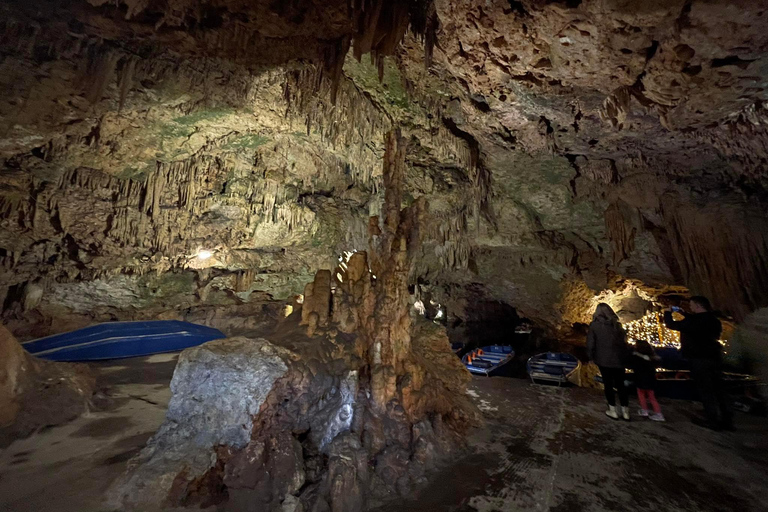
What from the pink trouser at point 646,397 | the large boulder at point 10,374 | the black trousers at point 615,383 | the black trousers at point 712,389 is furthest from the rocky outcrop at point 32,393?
the black trousers at point 712,389

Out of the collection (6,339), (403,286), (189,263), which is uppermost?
(189,263)

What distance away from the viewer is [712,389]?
4.38 meters

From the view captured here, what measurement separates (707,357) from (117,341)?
8956 millimetres

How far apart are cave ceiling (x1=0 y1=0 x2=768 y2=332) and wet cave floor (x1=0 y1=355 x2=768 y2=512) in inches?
160

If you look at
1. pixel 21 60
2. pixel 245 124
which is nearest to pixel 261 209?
pixel 245 124

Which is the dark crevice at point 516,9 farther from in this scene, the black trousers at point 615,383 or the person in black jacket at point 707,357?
the black trousers at point 615,383

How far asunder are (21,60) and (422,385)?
707 centimetres

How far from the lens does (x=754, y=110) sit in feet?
13.9

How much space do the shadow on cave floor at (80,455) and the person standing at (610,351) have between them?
578cm

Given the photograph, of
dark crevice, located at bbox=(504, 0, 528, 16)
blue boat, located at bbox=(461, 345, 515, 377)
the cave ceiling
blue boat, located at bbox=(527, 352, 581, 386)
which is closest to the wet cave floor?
blue boat, located at bbox=(527, 352, 581, 386)

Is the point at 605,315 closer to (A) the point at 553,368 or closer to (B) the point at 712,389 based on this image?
(B) the point at 712,389

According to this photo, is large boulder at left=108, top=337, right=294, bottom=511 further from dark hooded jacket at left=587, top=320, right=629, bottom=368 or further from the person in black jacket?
the person in black jacket

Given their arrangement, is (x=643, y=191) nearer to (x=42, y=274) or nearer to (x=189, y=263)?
(x=189, y=263)

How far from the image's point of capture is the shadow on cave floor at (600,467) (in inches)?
121
